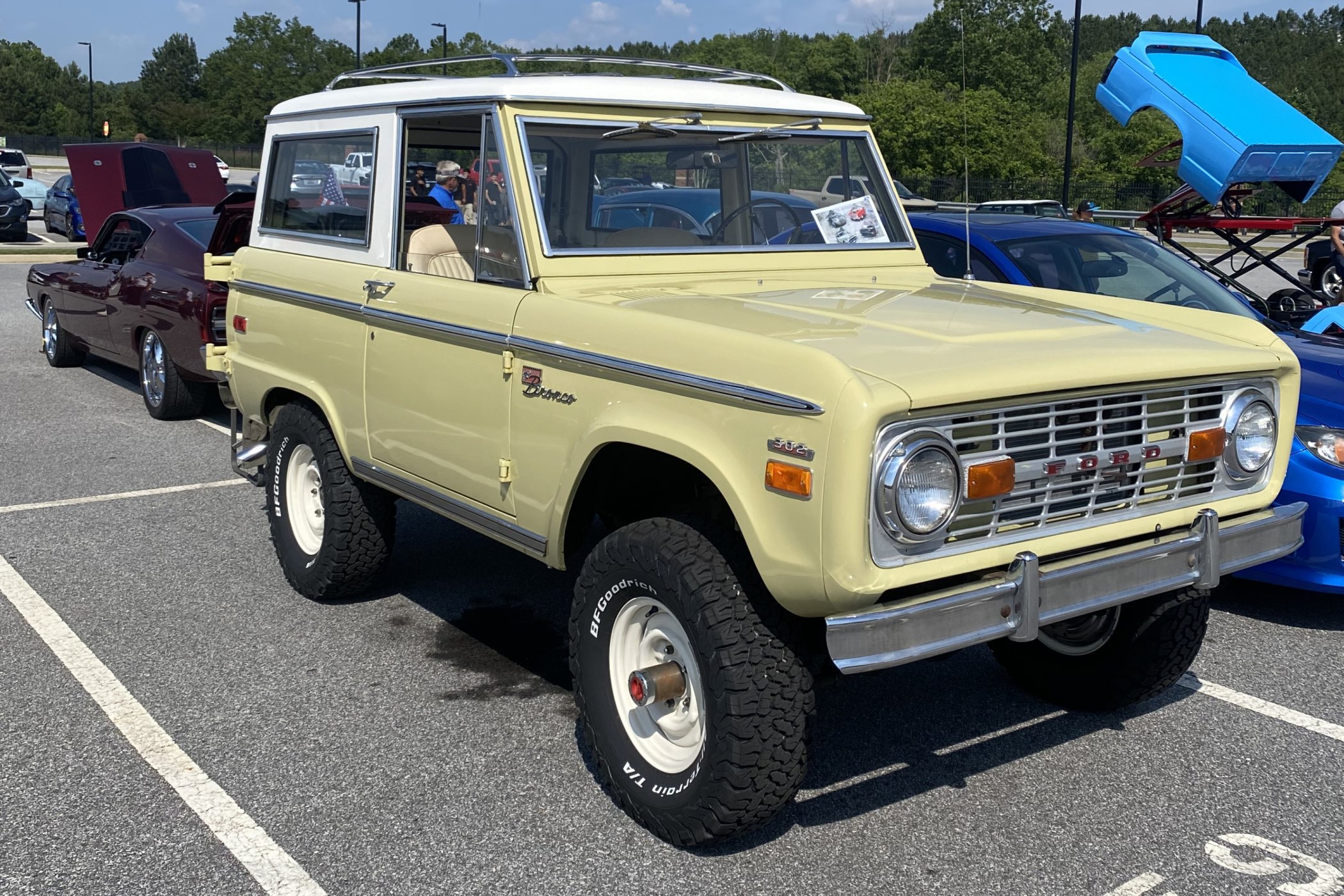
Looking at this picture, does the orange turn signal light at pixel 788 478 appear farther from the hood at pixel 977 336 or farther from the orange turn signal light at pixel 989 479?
the orange turn signal light at pixel 989 479

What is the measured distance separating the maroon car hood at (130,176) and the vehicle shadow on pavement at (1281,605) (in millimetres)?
13405

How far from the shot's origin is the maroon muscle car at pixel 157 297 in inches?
337

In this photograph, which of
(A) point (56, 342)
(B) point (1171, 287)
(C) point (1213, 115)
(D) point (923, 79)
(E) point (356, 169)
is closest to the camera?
(E) point (356, 169)

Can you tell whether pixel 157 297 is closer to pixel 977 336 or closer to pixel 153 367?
pixel 153 367

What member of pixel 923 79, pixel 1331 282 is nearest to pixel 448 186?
pixel 1331 282

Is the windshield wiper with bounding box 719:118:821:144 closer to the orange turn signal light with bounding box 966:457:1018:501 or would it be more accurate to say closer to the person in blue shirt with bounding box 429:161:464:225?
the person in blue shirt with bounding box 429:161:464:225

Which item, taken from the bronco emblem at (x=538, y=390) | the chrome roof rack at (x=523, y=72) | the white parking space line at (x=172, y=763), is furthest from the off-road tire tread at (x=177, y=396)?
the bronco emblem at (x=538, y=390)

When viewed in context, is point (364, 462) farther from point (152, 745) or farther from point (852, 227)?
point (852, 227)

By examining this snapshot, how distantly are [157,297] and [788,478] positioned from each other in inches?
288

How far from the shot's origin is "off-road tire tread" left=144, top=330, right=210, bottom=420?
909cm

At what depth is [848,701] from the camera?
180 inches

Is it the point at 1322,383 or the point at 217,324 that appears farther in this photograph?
the point at 217,324

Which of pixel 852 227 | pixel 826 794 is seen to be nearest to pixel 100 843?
pixel 826 794

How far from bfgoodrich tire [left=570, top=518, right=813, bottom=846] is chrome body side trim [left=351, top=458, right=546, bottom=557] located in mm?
322
